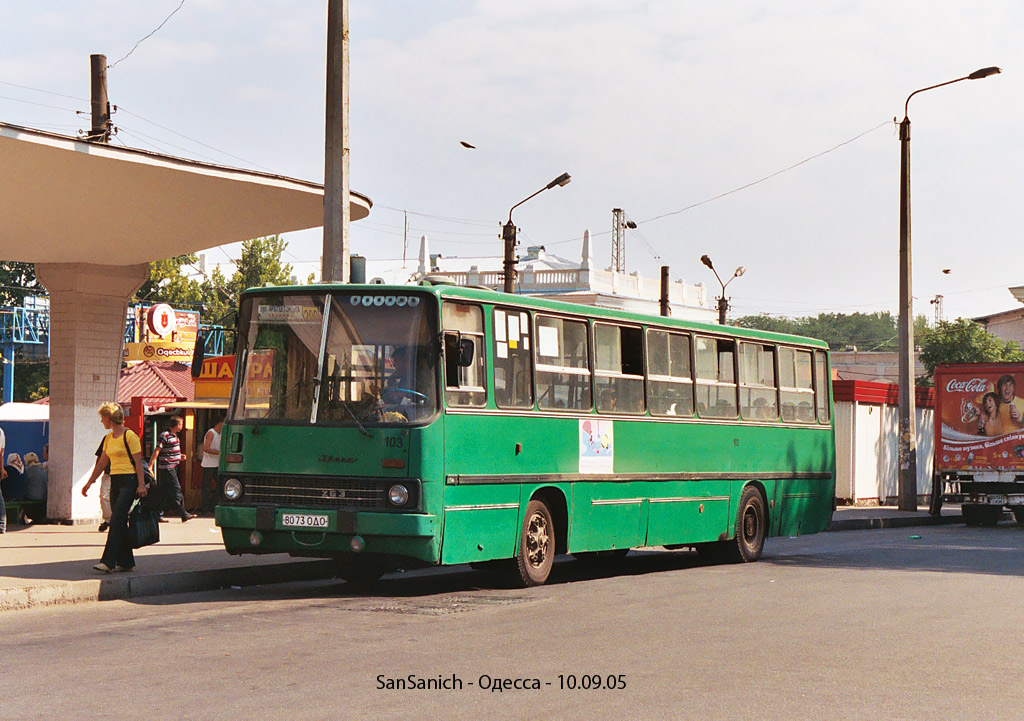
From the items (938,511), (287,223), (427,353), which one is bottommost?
(938,511)

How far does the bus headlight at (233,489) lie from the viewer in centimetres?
1229

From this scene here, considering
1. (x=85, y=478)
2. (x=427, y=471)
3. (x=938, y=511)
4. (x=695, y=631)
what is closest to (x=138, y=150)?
(x=427, y=471)

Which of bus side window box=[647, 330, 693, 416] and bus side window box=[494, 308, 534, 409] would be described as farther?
bus side window box=[647, 330, 693, 416]

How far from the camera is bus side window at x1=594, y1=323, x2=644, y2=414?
14.3 meters

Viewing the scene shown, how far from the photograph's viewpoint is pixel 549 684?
294 inches

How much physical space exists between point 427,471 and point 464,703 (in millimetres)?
4922

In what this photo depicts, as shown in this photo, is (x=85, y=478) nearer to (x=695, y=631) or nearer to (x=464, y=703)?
(x=695, y=631)

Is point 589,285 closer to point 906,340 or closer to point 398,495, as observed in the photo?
point 906,340

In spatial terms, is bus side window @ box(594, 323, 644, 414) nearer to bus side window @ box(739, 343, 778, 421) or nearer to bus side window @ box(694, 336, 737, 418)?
bus side window @ box(694, 336, 737, 418)

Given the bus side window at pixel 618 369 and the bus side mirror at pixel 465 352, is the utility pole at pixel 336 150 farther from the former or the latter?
the bus side mirror at pixel 465 352

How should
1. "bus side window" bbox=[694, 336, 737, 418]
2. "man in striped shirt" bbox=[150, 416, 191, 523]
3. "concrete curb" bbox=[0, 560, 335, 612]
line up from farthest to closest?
"man in striped shirt" bbox=[150, 416, 191, 523] → "bus side window" bbox=[694, 336, 737, 418] → "concrete curb" bbox=[0, 560, 335, 612]

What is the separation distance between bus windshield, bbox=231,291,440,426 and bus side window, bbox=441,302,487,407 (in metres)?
0.17

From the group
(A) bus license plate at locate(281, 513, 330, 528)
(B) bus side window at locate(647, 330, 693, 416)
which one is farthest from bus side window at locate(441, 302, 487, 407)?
(B) bus side window at locate(647, 330, 693, 416)

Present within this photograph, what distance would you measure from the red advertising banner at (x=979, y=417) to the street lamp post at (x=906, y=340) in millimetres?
806
